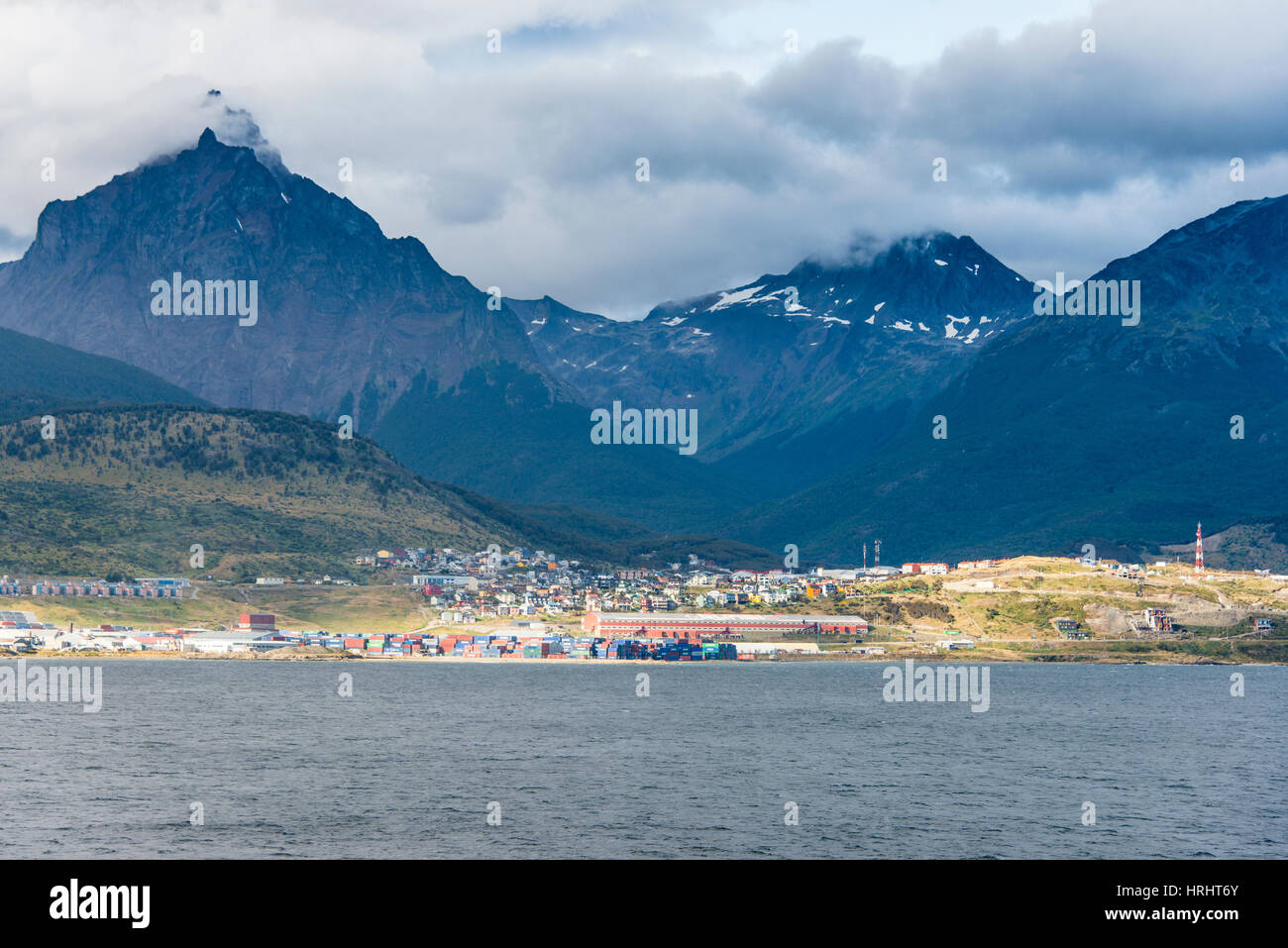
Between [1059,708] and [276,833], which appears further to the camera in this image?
[1059,708]

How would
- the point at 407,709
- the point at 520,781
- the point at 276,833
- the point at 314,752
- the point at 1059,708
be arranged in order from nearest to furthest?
the point at 276,833, the point at 520,781, the point at 314,752, the point at 407,709, the point at 1059,708
